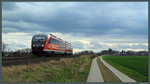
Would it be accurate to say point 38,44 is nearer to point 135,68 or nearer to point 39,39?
point 39,39

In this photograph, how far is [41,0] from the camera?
1052cm

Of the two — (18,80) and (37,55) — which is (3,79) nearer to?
(18,80)

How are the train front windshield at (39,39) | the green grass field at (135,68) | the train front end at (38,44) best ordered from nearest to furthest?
the green grass field at (135,68) → the train front end at (38,44) → the train front windshield at (39,39)

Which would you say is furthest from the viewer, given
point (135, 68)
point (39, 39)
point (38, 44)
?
point (39, 39)

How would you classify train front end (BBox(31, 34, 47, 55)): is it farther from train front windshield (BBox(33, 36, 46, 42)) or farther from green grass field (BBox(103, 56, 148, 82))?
green grass field (BBox(103, 56, 148, 82))

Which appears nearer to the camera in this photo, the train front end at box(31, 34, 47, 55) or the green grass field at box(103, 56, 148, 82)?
the green grass field at box(103, 56, 148, 82)

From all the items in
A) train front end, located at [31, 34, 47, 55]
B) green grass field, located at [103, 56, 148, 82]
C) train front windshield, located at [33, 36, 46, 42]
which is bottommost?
green grass field, located at [103, 56, 148, 82]

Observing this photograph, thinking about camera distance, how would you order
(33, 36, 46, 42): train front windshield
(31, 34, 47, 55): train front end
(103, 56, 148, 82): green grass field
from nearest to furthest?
1. (103, 56, 148, 82): green grass field
2. (31, 34, 47, 55): train front end
3. (33, 36, 46, 42): train front windshield

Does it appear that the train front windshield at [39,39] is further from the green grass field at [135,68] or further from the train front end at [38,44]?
the green grass field at [135,68]

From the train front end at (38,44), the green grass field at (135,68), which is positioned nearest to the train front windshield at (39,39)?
the train front end at (38,44)

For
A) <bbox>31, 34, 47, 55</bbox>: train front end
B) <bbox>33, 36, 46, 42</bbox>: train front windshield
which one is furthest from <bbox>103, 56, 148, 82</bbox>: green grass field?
<bbox>33, 36, 46, 42</bbox>: train front windshield

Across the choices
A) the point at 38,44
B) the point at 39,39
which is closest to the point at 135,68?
the point at 38,44

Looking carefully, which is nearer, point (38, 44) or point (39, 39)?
point (38, 44)

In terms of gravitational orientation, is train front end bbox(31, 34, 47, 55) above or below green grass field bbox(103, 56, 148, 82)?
above
